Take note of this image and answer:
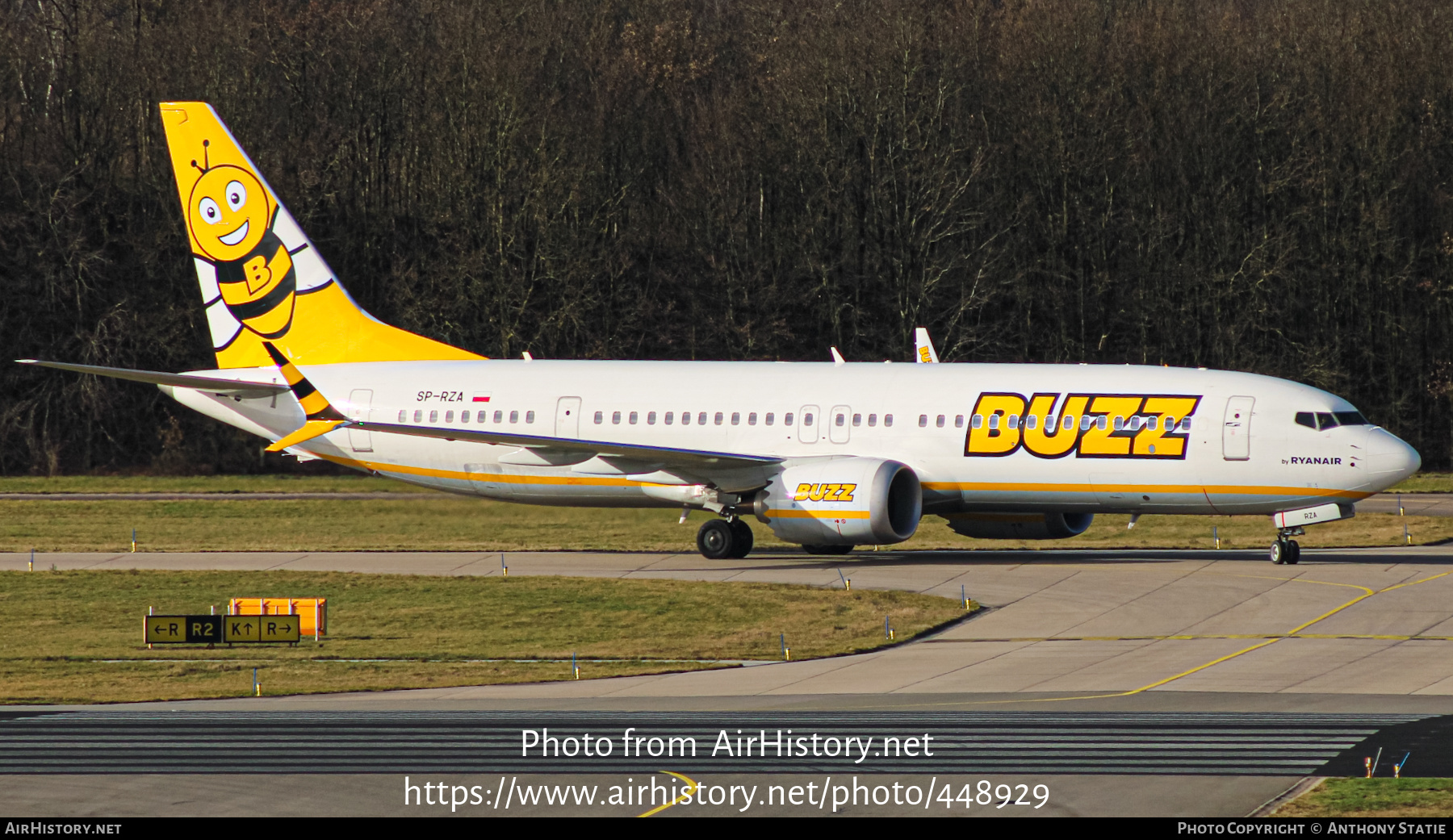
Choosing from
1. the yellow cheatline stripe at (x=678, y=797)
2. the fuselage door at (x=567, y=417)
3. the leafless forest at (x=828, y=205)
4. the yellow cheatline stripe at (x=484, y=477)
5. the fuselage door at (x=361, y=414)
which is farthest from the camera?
the leafless forest at (x=828, y=205)

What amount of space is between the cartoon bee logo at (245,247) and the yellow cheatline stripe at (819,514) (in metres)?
16.1

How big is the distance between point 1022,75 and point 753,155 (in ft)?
41.4

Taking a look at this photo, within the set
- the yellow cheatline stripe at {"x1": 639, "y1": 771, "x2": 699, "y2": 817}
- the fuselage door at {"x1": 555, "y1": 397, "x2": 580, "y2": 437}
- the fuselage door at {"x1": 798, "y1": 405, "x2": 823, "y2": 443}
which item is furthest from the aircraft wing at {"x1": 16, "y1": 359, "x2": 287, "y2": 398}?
the yellow cheatline stripe at {"x1": 639, "y1": 771, "x2": 699, "y2": 817}

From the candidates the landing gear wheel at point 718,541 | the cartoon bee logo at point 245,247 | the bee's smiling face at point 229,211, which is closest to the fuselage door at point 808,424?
the landing gear wheel at point 718,541

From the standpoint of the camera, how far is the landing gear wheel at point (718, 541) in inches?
1607

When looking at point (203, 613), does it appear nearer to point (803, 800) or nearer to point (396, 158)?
point (803, 800)

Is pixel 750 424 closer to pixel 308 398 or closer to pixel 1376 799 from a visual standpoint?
pixel 308 398

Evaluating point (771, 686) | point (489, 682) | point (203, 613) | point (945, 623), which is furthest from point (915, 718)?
point (203, 613)

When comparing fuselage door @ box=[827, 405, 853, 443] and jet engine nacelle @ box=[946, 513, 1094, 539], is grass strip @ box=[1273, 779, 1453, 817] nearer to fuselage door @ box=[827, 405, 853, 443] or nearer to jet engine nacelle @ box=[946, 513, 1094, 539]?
jet engine nacelle @ box=[946, 513, 1094, 539]

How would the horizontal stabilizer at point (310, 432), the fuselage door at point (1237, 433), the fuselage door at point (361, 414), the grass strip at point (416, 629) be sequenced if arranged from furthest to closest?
the fuselage door at point (361, 414)
the horizontal stabilizer at point (310, 432)
the fuselage door at point (1237, 433)
the grass strip at point (416, 629)

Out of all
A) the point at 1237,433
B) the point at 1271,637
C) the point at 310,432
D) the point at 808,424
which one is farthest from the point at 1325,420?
the point at 310,432

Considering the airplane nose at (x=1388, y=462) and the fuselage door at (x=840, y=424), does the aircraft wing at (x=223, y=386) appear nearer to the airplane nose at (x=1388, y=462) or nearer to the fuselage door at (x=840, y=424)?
the fuselage door at (x=840, y=424)

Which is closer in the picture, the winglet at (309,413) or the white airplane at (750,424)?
the white airplane at (750,424)

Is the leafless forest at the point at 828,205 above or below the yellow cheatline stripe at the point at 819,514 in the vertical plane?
above
